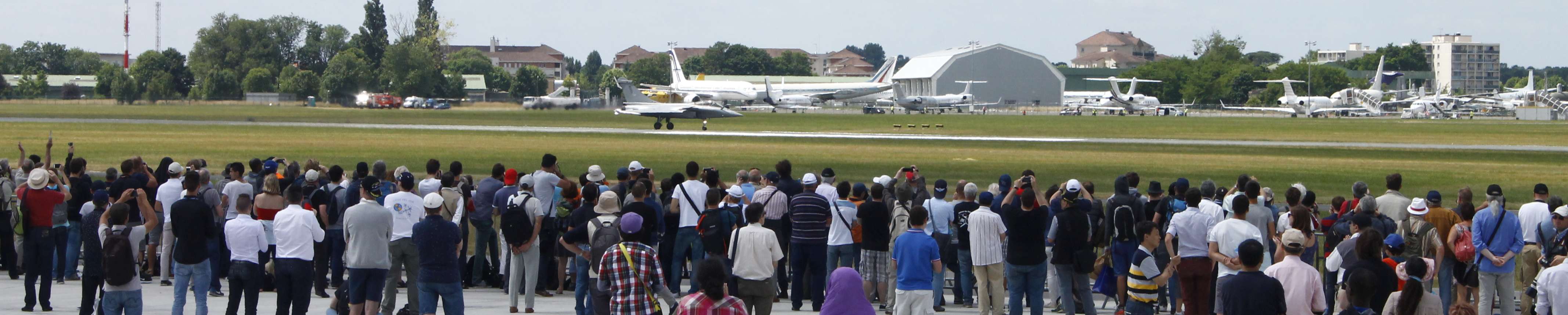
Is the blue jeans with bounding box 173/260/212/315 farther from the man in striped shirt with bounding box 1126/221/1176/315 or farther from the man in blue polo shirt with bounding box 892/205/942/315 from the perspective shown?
the man in striped shirt with bounding box 1126/221/1176/315

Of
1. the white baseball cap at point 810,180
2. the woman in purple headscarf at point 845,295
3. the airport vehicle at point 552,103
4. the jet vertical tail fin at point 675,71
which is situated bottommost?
the woman in purple headscarf at point 845,295

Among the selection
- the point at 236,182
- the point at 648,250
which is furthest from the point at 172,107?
the point at 648,250

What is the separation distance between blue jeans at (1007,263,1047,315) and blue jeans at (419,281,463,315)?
4.47 m

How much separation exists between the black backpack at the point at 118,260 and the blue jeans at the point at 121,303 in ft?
0.31

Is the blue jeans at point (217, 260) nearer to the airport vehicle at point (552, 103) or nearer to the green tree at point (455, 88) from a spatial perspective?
the airport vehicle at point (552, 103)

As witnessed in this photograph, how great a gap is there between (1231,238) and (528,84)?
14012 centimetres

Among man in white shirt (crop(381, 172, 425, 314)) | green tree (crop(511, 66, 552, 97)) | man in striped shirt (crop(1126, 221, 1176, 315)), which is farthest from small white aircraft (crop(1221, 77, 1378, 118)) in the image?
man in white shirt (crop(381, 172, 425, 314))

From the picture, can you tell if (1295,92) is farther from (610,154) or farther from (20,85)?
Result: (20,85)

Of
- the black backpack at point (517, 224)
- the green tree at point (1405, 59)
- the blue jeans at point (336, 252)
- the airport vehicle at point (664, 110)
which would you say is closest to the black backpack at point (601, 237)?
the black backpack at point (517, 224)

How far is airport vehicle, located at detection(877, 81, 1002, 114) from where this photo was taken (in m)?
102

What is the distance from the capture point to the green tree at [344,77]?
103438mm

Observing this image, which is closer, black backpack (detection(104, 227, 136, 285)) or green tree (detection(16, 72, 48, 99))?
black backpack (detection(104, 227, 136, 285))

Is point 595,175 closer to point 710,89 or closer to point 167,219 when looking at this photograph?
point 167,219

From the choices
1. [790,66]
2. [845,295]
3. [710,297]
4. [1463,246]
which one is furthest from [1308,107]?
[790,66]
